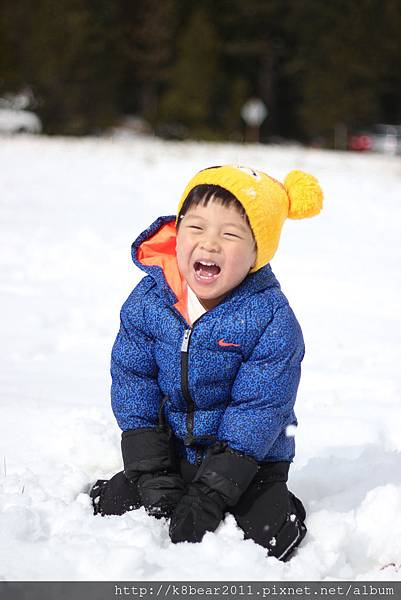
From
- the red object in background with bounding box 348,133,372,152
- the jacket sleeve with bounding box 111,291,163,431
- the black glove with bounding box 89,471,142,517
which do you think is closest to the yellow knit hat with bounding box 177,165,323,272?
the jacket sleeve with bounding box 111,291,163,431

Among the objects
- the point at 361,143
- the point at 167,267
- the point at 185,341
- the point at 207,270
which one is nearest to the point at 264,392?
the point at 185,341

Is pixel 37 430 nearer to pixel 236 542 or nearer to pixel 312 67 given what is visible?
pixel 236 542

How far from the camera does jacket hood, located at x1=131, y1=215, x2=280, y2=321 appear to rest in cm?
281

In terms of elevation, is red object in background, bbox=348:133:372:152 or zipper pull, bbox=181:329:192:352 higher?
zipper pull, bbox=181:329:192:352

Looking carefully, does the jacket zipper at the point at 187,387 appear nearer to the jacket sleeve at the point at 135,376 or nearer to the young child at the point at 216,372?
the young child at the point at 216,372

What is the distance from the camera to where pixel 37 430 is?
365 centimetres

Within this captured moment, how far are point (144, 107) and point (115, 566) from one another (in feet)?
127

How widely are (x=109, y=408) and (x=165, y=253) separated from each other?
1.17 meters

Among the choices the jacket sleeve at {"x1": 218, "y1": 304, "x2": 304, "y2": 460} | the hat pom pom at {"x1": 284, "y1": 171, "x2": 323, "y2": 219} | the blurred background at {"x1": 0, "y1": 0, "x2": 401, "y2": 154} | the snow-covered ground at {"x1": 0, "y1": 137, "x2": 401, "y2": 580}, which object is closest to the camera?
the snow-covered ground at {"x1": 0, "y1": 137, "x2": 401, "y2": 580}

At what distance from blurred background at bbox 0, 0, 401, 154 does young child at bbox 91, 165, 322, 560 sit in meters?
25.0

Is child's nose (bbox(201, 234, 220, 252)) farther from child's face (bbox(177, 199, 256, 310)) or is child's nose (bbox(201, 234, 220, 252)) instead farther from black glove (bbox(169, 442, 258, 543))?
black glove (bbox(169, 442, 258, 543))

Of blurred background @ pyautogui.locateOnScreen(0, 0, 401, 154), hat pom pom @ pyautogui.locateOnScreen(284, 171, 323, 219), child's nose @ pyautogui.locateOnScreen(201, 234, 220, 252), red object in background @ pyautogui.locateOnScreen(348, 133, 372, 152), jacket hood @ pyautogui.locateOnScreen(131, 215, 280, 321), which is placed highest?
hat pom pom @ pyautogui.locateOnScreen(284, 171, 323, 219)

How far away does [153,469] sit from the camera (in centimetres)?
275

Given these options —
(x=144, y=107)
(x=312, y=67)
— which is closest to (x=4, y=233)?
(x=312, y=67)
